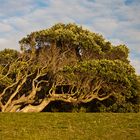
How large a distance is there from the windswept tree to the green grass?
18.0 m

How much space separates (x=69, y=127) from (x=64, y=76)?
22116mm

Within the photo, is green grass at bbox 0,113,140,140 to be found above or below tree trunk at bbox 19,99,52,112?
below

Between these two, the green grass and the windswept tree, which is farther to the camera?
the windswept tree

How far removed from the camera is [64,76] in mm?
43344

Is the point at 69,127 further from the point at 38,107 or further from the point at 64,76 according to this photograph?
the point at 38,107

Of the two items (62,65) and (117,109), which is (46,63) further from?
(117,109)

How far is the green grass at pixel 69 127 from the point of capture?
19.1 meters

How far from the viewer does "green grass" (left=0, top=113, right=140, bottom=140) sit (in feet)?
62.8

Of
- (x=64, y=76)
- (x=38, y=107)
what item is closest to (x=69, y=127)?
(x=64, y=76)

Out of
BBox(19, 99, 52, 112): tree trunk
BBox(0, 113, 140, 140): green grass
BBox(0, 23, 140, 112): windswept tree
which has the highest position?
BBox(0, 23, 140, 112): windswept tree

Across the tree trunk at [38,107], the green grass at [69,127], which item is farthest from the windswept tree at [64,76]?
the green grass at [69,127]

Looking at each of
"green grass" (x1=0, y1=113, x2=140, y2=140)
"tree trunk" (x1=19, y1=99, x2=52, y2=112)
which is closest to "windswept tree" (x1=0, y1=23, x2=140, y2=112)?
"tree trunk" (x1=19, y1=99, x2=52, y2=112)

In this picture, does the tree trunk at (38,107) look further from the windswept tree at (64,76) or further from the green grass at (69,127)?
the green grass at (69,127)

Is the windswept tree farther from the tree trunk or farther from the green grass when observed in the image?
the green grass
